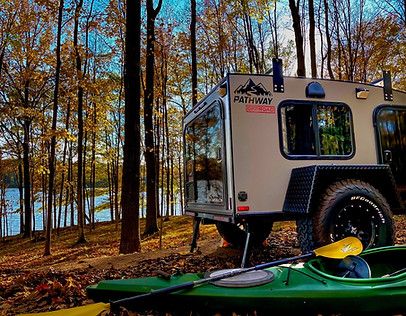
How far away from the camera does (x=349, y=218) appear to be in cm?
518

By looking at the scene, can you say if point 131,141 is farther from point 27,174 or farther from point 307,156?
point 27,174

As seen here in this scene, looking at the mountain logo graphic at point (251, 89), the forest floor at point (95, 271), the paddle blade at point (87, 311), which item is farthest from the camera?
the mountain logo graphic at point (251, 89)

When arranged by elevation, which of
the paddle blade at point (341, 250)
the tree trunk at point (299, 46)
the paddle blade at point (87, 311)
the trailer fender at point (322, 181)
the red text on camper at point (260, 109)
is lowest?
the paddle blade at point (87, 311)

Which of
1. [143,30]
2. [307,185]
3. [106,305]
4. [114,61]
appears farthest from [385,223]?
[114,61]

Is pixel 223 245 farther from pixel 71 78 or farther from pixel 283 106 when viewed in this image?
pixel 71 78

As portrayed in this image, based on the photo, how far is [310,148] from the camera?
5.61 metres

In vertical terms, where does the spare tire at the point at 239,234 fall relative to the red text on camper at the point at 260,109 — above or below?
below

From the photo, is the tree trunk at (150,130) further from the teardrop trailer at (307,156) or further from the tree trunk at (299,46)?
the teardrop trailer at (307,156)

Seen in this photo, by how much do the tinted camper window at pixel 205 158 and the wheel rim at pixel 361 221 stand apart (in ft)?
5.77

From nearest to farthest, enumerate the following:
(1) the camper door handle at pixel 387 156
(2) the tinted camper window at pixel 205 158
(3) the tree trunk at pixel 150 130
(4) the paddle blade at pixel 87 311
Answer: (4) the paddle blade at pixel 87 311 < (2) the tinted camper window at pixel 205 158 < (1) the camper door handle at pixel 387 156 < (3) the tree trunk at pixel 150 130

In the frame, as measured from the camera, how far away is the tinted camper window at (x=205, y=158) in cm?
568

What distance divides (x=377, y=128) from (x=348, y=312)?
3965 mm

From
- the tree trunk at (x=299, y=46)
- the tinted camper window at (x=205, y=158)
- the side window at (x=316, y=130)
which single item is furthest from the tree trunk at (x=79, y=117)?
the side window at (x=316, y=130)

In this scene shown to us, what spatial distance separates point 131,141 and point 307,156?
13.4 ft
